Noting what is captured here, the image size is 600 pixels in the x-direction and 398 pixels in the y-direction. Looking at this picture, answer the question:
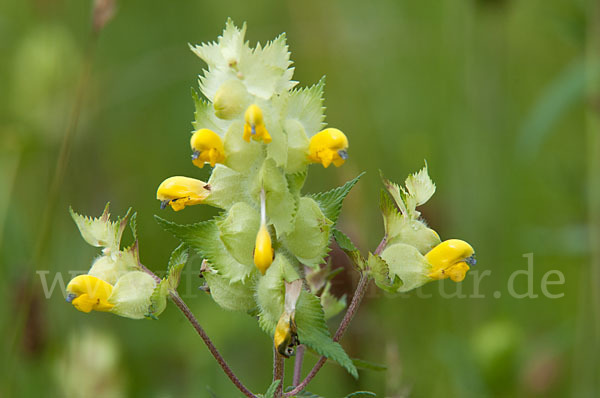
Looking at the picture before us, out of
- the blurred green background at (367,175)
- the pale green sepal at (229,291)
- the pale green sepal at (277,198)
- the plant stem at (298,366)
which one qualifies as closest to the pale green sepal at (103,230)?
the pale green sepal at (229,291)

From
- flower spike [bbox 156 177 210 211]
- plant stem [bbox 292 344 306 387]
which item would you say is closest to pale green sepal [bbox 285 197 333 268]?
flower spike [bbox 156 177 210 211]

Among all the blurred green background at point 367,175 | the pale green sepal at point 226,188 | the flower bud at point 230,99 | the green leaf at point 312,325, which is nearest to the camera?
the green leaf at point 312,325

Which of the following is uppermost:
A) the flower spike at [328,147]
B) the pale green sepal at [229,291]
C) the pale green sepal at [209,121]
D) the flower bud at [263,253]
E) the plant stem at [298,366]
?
the pale green sepal at [209,121]

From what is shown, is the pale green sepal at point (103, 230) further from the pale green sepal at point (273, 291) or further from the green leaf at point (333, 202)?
the green leaf at point (333, 202)

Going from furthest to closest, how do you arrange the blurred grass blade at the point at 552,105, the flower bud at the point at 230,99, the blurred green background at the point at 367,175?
the blurred grass blade at the point at 552,105, the blurred green background at the point at 367,175, the flower bud at the point at 230,99

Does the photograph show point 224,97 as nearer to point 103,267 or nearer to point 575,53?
point 103,267

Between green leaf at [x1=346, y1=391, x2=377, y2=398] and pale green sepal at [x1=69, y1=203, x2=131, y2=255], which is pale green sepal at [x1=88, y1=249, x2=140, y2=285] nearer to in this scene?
pale green sepal at [x1=69, y1=203, x2=131, y2=255]

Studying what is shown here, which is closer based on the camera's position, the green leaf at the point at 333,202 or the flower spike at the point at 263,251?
the flower spike at the point at 263,251

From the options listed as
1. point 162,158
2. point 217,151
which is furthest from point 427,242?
point 162,158
